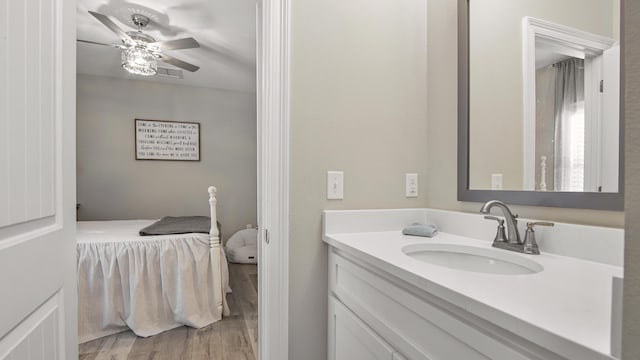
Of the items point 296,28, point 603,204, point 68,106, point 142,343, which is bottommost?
point 142,343

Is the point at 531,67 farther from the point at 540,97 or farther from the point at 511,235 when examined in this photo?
the point at 511,235

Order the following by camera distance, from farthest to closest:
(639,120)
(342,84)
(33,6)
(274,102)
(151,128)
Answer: (151,128) < (342,84) < (274,102) < (33,6) < (639,120)

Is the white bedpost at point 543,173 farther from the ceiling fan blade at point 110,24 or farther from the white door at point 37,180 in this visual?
the ceiling fan blade at point 110,24

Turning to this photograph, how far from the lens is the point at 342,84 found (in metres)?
1.36

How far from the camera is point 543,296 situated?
587 mm

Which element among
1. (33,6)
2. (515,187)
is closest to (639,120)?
(515,187)

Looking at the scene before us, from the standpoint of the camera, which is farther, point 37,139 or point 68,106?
point 68,106

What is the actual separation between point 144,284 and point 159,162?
2319 mm

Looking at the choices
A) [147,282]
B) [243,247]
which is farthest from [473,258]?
[243,247]

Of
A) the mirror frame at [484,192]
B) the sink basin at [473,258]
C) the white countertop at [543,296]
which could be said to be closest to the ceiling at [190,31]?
the mirror frame at [484,192]

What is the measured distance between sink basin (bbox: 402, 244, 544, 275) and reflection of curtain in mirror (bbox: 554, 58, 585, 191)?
0.93 ft

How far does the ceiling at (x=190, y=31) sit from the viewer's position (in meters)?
2.38

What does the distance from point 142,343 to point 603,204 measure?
2.73 metres

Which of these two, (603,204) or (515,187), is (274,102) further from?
(603,204)
